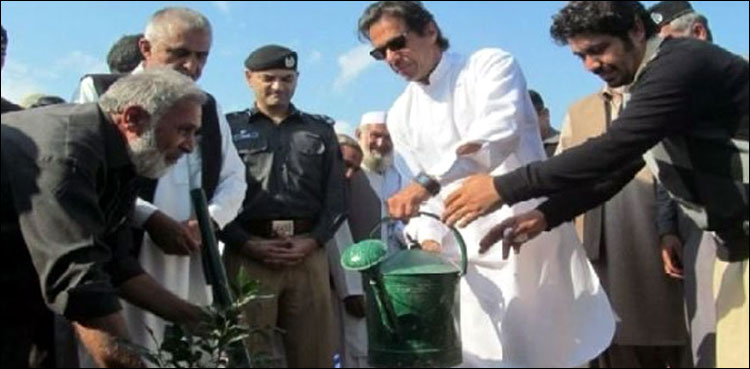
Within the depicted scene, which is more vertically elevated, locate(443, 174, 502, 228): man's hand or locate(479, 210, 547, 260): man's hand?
locate(443, 174, 502, 228): man's hand

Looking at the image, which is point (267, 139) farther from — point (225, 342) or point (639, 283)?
point (225, 342)

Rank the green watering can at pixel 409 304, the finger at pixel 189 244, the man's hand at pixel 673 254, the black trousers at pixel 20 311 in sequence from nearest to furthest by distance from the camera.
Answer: the black trousers at pixel 20 311 < the green watering can at pixel 409 304 < the finger at pixel 189 244 < the man's hand at pixel 673 254

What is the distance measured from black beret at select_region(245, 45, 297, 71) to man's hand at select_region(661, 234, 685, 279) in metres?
2.05

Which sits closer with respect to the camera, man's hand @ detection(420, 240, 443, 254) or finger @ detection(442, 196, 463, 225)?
finger @ detection(442, 196, 463, 225)

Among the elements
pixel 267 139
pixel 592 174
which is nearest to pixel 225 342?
pixel 592 174

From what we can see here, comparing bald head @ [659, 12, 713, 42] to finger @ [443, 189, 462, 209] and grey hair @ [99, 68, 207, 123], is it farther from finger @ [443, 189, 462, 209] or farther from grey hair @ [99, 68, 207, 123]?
grey hair @ [99, 68, 207, 123]

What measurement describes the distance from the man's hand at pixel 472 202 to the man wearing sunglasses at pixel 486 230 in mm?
527

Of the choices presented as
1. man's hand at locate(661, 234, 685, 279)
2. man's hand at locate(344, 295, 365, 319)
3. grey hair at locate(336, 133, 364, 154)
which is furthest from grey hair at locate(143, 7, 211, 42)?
man's hand at locate(661, 234, 685, 279)

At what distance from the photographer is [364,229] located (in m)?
5.69

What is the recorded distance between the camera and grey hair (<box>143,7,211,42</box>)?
420cm

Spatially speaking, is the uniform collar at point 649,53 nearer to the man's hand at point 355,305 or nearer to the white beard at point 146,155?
the white beard at point 146,155

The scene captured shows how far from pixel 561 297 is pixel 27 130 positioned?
2.17 meters

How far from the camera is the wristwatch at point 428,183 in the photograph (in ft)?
11.7

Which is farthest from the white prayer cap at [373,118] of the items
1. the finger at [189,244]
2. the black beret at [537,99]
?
the finger at [189,244]
